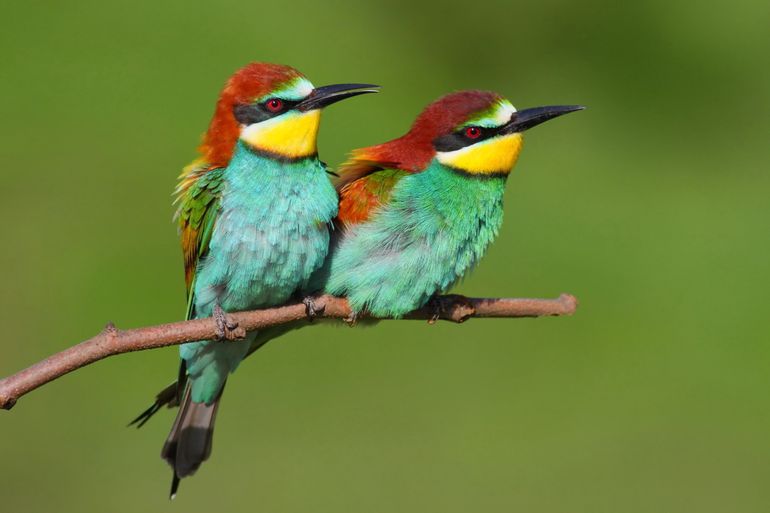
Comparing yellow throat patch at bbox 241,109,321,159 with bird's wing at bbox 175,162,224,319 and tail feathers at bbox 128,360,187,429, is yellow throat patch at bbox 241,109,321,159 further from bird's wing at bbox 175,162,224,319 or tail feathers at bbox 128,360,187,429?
tail feathers at bbox 128,360,187,429

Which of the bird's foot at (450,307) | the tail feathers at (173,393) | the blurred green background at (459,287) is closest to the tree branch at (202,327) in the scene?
the bird's foot at (450,307)

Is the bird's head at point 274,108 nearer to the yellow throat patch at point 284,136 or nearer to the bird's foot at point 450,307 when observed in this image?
the yellow throat patch at point 284,136

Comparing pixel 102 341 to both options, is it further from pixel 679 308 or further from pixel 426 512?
pixel 679 308

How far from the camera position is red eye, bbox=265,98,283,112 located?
261 cm

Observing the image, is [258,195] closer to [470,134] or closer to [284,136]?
[284,136]

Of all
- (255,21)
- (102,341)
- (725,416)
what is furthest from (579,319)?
(102,341)

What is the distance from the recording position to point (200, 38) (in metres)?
4.95

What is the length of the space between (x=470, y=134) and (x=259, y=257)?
1.66 ft

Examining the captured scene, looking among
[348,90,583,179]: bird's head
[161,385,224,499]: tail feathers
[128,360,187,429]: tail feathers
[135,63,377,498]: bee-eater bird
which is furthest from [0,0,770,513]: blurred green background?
[348,90,583,179]: bird's head

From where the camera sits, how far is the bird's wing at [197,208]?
273 centimetres

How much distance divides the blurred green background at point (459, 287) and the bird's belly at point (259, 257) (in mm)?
1183

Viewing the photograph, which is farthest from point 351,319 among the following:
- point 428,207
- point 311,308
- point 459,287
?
point 459,287

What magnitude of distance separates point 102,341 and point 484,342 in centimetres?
251

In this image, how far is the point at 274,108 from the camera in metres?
2.62
